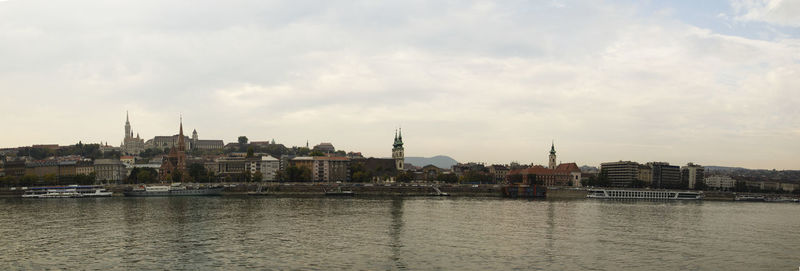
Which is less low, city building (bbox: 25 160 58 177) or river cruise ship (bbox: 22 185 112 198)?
city building (bbox: 25 160 58 177)

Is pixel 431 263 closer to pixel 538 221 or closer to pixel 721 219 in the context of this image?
pixel 538 221

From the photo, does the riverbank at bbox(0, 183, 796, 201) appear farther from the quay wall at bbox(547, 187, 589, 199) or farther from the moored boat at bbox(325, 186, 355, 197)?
the moored boat at bbox(325, 186, 355, 197)

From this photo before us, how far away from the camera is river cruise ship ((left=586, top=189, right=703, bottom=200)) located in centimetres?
15300

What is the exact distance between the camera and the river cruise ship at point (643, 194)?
153000 mm

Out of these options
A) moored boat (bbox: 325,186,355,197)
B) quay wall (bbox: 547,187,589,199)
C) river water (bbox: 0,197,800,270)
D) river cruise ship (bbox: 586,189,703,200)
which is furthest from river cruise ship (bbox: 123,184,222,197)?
river cruise ship (bbox: 586,189,703,200)

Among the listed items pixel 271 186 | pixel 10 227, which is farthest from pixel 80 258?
pixel 271 186

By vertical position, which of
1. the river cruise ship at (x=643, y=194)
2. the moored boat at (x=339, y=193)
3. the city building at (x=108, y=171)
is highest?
the city building at (x=108, y=171)

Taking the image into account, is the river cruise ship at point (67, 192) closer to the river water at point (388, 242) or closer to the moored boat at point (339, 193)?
the moored boat at point (339, 193)

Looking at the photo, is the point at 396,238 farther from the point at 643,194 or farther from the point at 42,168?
the point at 42,168

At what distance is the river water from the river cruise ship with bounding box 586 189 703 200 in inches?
3102

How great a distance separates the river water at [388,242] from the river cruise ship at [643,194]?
78801 mm

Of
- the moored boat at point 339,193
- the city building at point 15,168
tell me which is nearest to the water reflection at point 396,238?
the moored boat at point 339,193

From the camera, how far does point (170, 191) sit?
13788cm

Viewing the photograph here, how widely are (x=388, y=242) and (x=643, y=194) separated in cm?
12431
